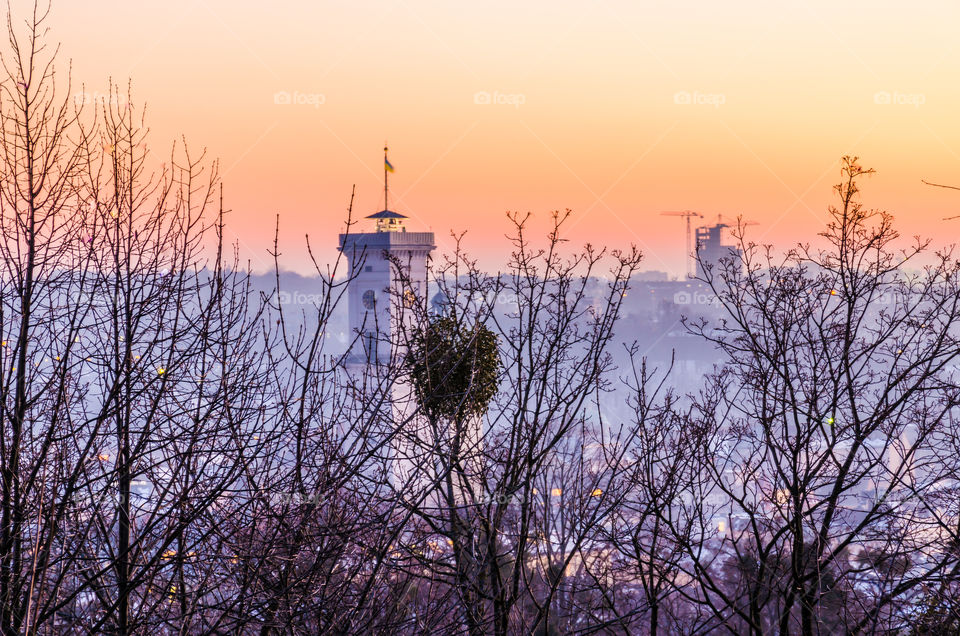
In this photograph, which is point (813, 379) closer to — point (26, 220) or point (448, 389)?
point (448, 389)

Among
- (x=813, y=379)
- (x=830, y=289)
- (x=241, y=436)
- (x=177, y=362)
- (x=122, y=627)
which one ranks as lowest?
(x=122, y=627)

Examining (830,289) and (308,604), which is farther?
(830,289)

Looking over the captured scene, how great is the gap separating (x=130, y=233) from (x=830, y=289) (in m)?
7.00

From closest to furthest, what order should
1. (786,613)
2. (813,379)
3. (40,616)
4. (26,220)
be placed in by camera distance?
(40,616) < (26,220) < (786,613) < (813,379)

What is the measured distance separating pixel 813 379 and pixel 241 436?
613 cm

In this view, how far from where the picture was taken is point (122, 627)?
521cm

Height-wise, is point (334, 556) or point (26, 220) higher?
point (26, 220)

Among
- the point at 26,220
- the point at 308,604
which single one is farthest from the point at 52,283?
the point at 308,604

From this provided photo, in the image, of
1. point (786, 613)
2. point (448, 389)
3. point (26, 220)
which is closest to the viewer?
point (26, 220)


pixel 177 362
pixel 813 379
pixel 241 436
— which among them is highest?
pixel 813 379

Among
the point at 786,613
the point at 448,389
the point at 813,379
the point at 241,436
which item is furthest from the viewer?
the point at 448,389

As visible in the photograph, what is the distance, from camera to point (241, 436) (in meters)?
5.66

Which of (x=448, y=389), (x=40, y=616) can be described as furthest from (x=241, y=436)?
(x=448, y=389)

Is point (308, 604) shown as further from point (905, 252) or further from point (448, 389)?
point (905, 252)
